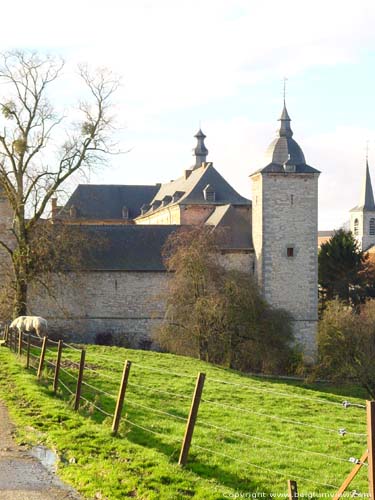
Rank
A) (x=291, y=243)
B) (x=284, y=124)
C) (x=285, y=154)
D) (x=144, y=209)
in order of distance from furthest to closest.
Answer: (x=144, y=209) < (x=284, y=124) < (x=285, y=154) < (x=291, y=243)

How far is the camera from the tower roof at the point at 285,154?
3525 cm

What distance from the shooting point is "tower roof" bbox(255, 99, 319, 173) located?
35250 mm

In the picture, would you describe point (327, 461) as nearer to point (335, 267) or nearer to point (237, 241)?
point (237, 241)

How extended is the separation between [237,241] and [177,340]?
7659mm

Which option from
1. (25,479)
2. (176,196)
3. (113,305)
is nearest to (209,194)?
(176,196)

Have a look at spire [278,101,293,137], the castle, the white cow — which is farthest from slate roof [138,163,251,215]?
the white cow

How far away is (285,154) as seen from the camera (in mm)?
35625

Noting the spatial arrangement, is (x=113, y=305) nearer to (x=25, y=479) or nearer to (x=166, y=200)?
(x=166, y=200)

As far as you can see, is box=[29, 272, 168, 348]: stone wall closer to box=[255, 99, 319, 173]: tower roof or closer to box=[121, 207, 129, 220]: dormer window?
box=[255, 99, 319, 173]: tower roof

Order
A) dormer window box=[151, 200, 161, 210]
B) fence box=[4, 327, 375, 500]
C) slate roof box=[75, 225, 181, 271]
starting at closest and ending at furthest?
fence box=[4, 327, 375, 500] < slate roof box=[75, 225, 181, 271] < dormer window box=[151, 200, 161, 210]

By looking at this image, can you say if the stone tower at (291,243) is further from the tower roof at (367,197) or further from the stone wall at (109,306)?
the tower roof at (367,197)

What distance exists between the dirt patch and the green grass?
0.18 m

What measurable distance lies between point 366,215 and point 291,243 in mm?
57118

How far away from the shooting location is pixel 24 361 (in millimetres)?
16031
